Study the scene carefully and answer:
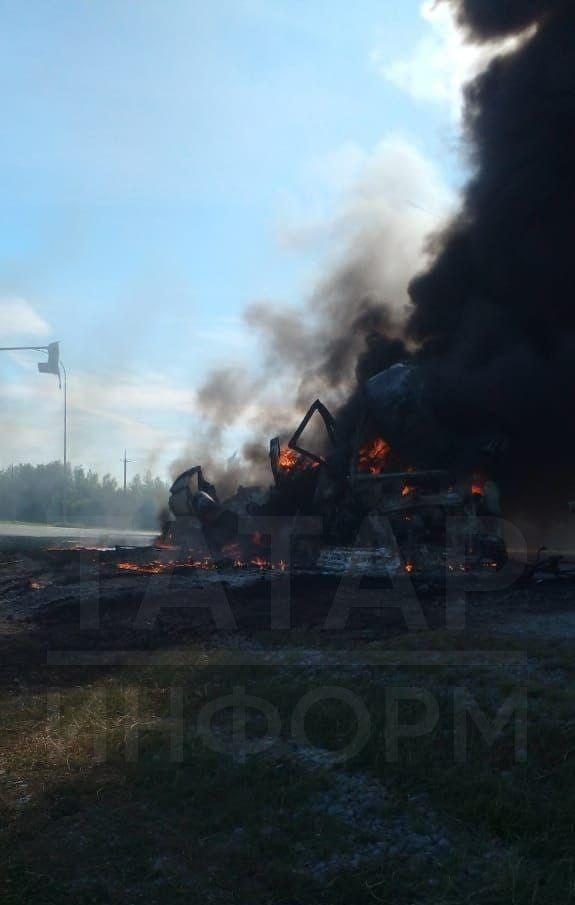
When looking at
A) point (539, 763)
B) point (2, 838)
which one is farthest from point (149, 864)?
point (539, 763)

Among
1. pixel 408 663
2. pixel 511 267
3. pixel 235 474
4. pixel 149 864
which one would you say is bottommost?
pixel 149 864

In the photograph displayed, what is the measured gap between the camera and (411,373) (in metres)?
19.6

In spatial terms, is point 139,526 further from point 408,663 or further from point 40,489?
point 408,663

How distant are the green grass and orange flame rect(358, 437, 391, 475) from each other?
12111 millimetres

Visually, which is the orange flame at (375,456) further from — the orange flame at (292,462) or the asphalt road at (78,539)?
the asphalt road at (78,539)

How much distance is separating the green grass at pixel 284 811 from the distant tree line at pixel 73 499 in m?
41.4

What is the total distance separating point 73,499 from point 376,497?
51.6 meters

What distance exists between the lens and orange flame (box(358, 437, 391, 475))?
19.7 metres

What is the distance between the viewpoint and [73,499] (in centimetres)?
6588

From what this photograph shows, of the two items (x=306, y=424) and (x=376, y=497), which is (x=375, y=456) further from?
(x=376, y=497)

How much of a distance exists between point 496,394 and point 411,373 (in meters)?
1.86

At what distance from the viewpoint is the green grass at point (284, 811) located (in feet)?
14.9

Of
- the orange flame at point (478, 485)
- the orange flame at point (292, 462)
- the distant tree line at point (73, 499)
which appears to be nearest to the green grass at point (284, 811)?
the orange flame at point (478, 485)

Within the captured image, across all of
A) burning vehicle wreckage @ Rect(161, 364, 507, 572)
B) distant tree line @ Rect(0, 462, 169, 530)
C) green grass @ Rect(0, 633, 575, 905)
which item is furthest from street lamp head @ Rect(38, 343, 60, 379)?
distant tree line @ Rect(0, 462, 169, 530)
